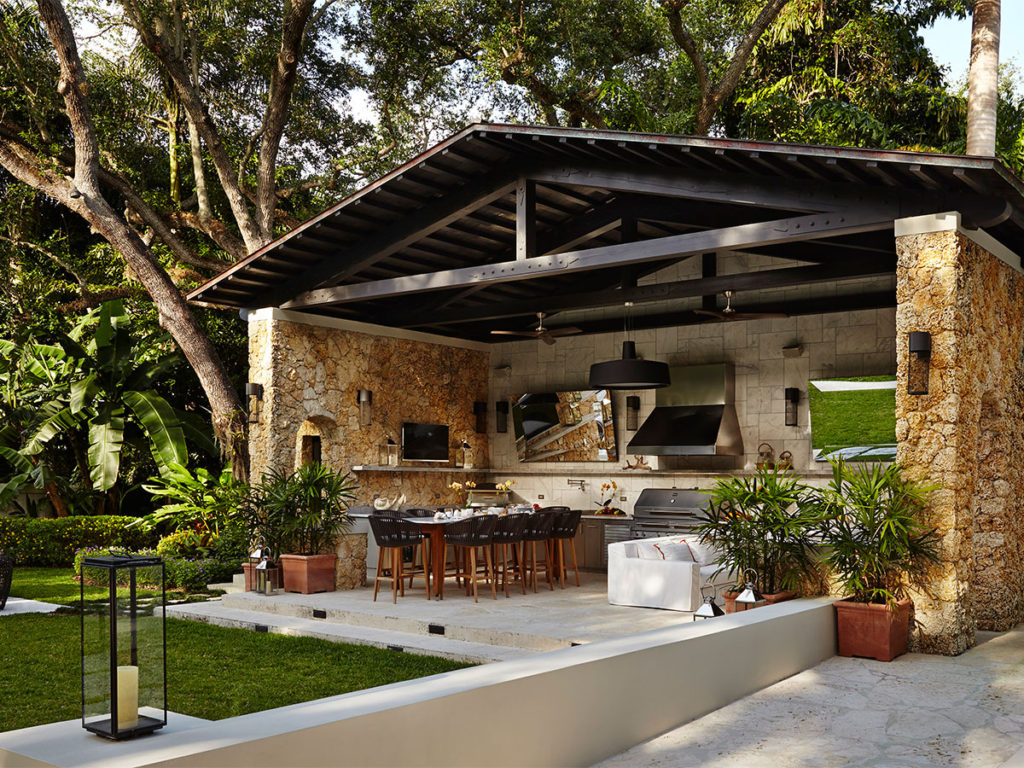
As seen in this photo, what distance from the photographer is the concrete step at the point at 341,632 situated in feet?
26.1

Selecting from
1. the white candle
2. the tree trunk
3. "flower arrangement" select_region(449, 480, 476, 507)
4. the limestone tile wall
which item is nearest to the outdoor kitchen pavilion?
the limestone tile wall

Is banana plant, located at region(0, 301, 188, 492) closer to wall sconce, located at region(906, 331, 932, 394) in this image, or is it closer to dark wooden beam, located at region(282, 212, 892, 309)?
dark wooden beam, located at region(282, 212, 892, 309)

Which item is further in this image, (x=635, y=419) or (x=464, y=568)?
(x=635, y=419)

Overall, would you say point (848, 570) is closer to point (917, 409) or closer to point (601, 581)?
point (917, 409)

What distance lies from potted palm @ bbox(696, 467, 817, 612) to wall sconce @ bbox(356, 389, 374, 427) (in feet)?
20.6

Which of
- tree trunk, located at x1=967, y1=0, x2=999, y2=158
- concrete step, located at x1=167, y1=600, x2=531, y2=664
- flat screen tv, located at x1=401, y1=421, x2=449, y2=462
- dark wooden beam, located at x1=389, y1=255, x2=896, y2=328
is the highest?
tree trunk, located at x1=967, y1=0, x2=999, y2=158

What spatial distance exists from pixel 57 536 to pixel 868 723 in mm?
14012

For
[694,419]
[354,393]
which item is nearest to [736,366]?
[694,419]

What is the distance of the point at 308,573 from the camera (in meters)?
10.7

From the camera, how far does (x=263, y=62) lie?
18.2 meters

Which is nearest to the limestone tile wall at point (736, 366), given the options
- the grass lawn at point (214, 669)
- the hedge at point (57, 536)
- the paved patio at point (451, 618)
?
the paved patio at point (451, 618)

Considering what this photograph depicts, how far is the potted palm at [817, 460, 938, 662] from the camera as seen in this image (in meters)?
7.47

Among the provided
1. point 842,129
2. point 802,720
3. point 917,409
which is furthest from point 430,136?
point 802,720

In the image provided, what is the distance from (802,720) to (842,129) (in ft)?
44.5
